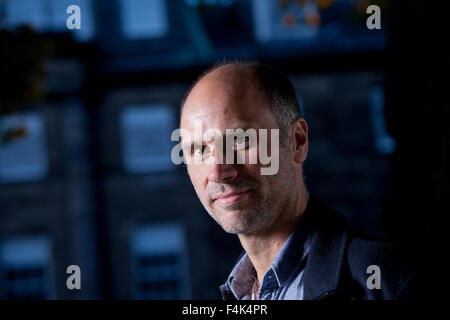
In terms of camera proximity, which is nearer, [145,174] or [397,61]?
[397,61]

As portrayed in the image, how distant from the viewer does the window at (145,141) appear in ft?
33.3

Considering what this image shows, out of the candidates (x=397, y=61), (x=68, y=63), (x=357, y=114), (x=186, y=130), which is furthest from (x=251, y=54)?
(x=186, y=130)

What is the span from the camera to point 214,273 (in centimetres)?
972

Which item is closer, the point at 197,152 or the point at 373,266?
the point at 373,266

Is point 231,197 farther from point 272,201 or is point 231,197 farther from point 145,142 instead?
point 145,142

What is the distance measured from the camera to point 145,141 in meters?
10.4

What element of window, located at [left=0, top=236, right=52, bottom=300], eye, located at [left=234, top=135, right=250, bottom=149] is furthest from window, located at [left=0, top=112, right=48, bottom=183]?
eye, located at [left=234, top=135, right=250, bottom=149]

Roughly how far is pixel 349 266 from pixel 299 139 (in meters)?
0.35

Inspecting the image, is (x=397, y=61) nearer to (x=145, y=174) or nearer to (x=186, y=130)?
(x=186, y=130)

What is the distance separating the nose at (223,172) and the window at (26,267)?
28.1ft

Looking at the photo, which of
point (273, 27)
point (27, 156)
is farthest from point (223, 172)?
point (27, 156)

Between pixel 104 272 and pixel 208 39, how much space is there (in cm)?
450
